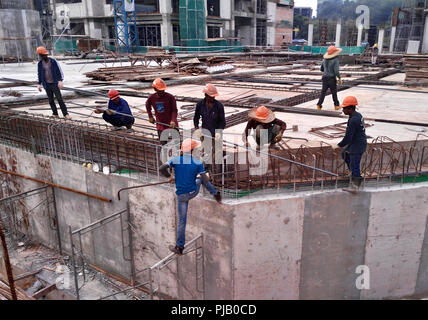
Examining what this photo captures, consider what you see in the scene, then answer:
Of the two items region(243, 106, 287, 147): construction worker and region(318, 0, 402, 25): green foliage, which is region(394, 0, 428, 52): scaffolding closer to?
region(318, 0, 402, 25): green foliage

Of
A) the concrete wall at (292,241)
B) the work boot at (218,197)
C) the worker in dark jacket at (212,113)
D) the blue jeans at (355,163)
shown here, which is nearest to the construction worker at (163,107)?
the worker in dark jacket at (212,113)

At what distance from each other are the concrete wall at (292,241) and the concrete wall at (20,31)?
3128 centimetres

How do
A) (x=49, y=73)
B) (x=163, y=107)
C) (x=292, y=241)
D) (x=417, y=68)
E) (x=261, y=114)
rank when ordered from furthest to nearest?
1. (x=417, y=68)
2. (x=49, y=73)
3. (x=163, y=107)
4. (x=261, y=114)
5. (x=292, y=241)

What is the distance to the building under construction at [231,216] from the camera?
6.46 m

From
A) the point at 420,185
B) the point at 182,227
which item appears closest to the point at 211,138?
the point at 182,227

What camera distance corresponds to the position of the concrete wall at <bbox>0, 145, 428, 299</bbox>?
20.8ft

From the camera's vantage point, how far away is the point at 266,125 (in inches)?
273

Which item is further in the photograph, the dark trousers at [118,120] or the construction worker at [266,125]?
the dark trousers at [118,120]

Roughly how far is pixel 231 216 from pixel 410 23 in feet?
150

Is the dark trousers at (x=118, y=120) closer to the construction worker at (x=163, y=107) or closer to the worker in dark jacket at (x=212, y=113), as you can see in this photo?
the construction worker at (x=163, y=107)

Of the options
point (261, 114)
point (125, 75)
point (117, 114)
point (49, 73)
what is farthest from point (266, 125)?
point (125, 75)

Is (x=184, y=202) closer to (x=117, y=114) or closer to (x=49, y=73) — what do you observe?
(x=117, y=114)

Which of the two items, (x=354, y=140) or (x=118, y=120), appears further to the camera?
(x=118, y=120)
